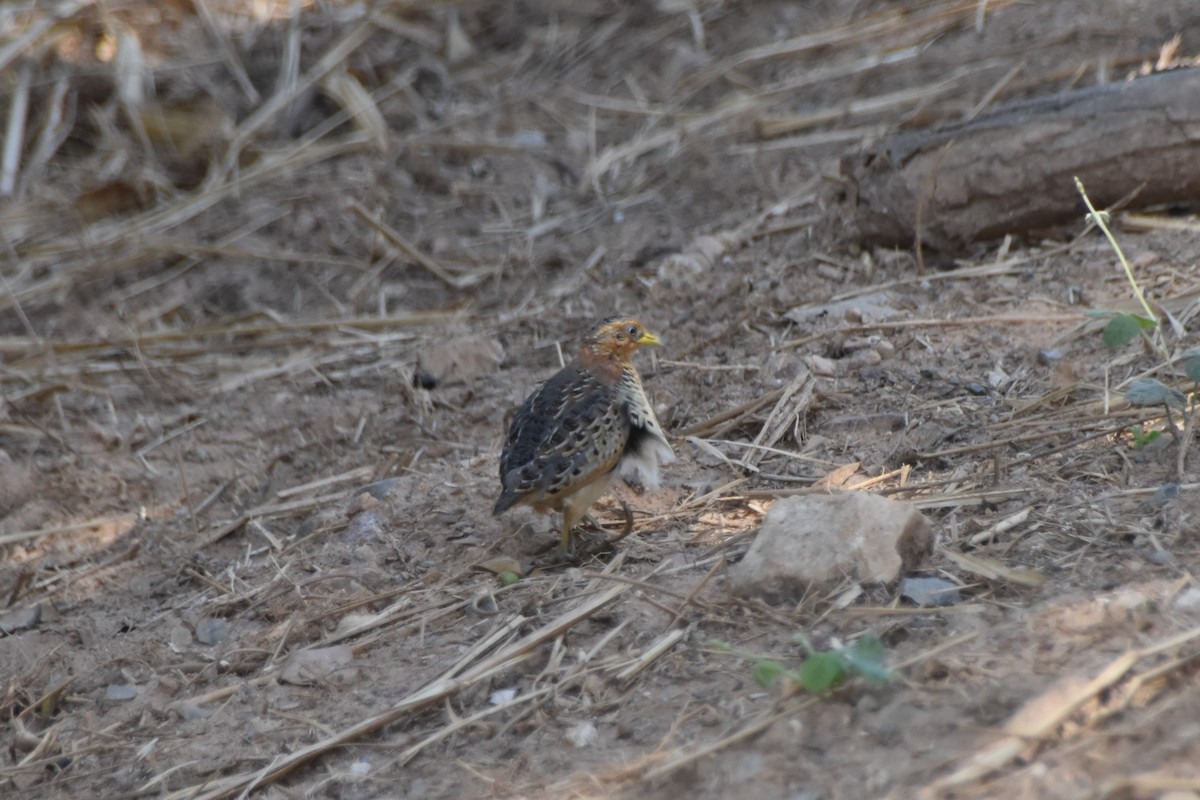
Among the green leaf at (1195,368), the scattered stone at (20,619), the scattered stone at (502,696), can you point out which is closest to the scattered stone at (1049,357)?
the green leaf at (1195,368)

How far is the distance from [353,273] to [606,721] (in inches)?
224

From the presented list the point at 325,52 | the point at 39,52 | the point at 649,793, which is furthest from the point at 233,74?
the point at 649,793

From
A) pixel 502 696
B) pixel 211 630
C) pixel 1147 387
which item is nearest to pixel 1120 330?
pixel 1147 387

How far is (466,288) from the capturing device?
8570mm

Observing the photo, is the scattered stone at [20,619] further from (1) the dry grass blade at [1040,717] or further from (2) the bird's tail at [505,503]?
(1) the dry grass blade at [1040,717]

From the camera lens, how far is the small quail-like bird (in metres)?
5.04

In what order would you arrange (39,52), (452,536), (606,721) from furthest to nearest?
(39,52)
(452,536)
(606,721)

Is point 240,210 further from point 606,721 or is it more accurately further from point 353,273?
point 606,721

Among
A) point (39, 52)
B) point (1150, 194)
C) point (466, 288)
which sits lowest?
point (466, 288)

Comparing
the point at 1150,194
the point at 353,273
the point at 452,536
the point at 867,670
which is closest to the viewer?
the point at 867,670

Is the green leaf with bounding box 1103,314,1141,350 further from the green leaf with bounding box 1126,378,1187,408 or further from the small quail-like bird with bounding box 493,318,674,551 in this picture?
the small quail-like bird with bounding box 493,318,674,551

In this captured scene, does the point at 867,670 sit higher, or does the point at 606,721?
the point at 867,670

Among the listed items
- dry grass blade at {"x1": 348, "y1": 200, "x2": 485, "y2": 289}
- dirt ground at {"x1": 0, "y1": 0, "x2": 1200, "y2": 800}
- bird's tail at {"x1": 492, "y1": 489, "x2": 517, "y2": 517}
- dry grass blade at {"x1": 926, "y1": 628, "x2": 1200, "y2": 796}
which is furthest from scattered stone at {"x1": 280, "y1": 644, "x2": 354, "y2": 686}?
dry grass blade at {"x1": 348, "y1": 200, "x2": 485, "y2": 289}

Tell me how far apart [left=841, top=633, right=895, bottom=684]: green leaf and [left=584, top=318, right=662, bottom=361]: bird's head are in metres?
2.39
